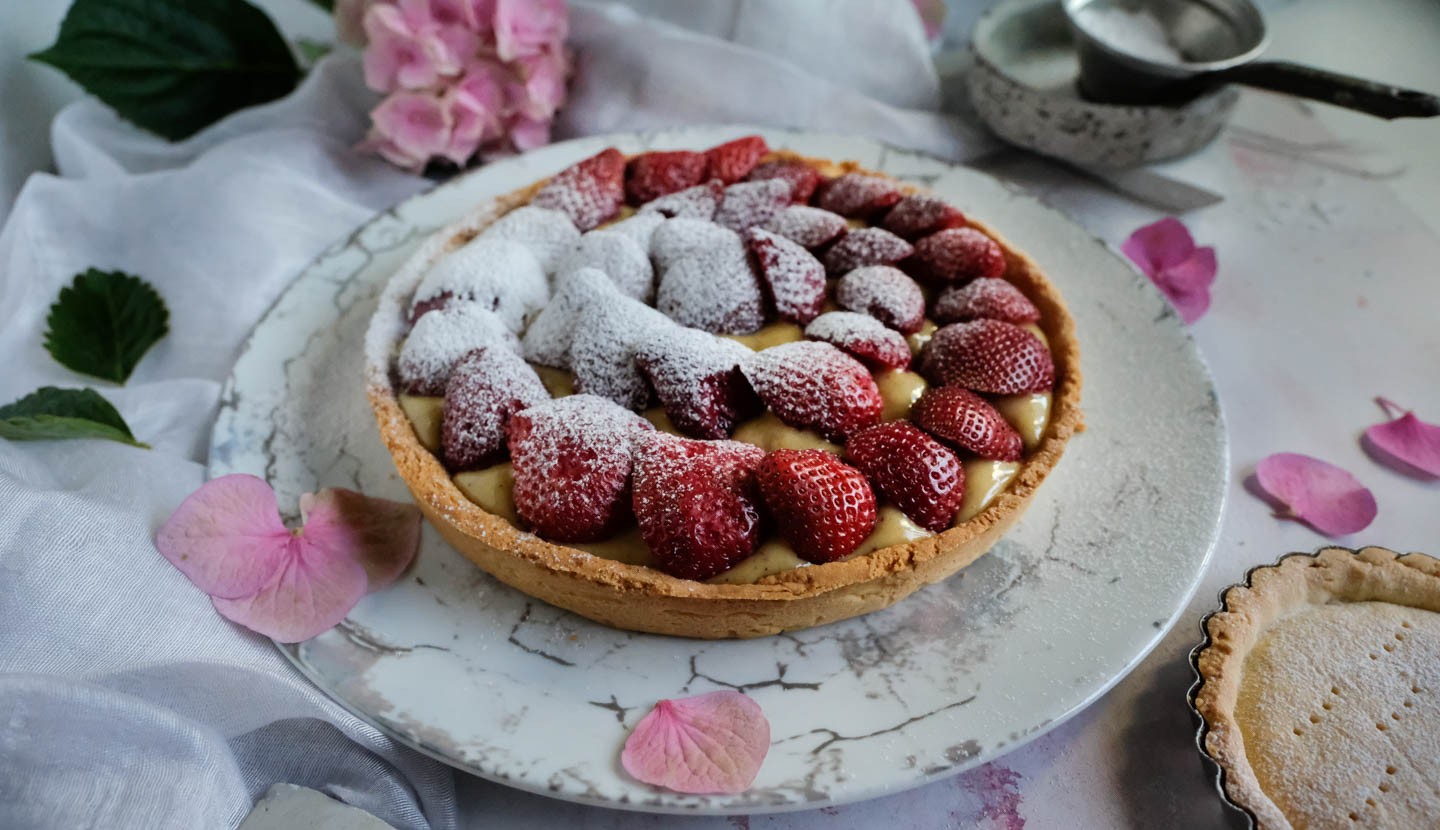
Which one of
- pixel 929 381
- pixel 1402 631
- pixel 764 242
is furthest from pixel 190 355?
pixel 1402 631

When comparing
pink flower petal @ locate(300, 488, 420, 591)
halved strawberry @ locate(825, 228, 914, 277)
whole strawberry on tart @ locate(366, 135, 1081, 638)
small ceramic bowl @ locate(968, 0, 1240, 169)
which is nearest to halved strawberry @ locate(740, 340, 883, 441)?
whole strawberry on tart @ locate(366, 135, 1081, 638)

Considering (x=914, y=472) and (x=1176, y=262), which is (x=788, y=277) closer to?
(x=914, y=472)

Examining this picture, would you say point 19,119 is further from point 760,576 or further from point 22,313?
point 760,576

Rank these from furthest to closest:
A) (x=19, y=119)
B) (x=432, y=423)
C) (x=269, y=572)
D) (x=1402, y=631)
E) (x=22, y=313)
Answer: (x=19, y=119) < (x=22, y=313) < (x=432, y=423) < (x=269, y=572) < (x=1402, y=631)

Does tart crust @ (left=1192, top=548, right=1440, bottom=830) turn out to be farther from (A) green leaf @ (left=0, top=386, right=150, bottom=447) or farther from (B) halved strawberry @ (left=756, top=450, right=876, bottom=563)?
(A) green leaf @ (left=0, top=386, right=150, bottom=447)

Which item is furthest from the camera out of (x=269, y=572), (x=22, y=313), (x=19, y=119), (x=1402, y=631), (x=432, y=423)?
(x=19, y=119)

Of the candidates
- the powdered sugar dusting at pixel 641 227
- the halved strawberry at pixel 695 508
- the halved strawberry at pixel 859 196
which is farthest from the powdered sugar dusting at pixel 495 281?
the halved strawberry at pixel 859 196
